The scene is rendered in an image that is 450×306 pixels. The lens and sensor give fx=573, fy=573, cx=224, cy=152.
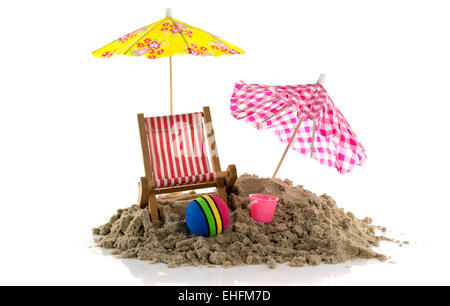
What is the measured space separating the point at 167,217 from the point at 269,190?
1.21 metres

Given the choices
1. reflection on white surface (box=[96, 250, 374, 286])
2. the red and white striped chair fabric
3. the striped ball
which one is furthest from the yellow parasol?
reflection on white surface (box=[96, 250, 374, 286])

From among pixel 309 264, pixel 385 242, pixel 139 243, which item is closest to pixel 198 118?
pixel 139 243

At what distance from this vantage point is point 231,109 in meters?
7.05

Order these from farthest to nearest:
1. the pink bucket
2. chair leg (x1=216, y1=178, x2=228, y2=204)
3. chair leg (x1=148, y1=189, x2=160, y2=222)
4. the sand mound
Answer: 1. chair leg (x1=216, y1=178, x2=228, y2=204)
2. chair leg (x1=148, y1=189, x2=160, y2=222)
3. the pink bucket
4. the sand mound

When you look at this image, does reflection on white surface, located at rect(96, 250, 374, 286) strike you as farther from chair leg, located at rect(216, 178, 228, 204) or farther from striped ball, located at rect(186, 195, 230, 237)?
chair leg, located at rect(216, 178, 228, 204)

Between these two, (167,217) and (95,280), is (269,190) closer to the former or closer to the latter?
(167,217)

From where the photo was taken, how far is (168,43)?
20.3 ft

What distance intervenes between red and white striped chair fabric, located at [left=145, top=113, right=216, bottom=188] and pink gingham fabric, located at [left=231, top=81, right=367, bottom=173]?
0.71 m

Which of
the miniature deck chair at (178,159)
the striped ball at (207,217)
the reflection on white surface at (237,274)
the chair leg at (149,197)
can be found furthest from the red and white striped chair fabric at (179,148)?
the reflection on white surface at (237,274)

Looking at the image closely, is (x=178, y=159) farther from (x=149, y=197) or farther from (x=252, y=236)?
(x=252, y=236)

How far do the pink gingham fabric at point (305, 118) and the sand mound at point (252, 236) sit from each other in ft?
1.86

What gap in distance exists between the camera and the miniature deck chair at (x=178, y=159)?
624 centimetres

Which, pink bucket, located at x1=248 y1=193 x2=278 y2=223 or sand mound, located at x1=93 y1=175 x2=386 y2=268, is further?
pink bucket, located at x1=248 y1=193 x2=278 y2=223

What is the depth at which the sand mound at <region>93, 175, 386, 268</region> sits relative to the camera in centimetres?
572
